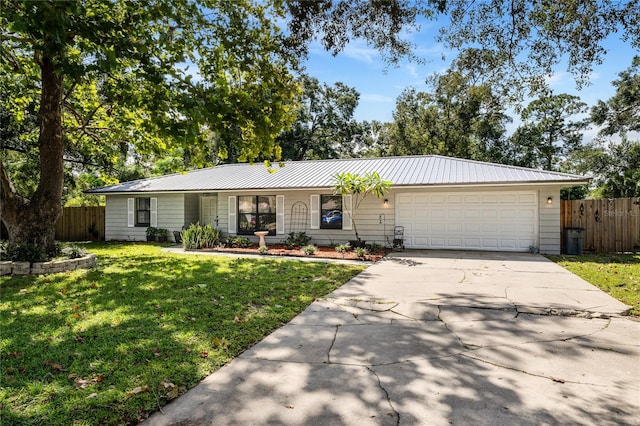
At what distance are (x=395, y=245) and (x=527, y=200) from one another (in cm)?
438

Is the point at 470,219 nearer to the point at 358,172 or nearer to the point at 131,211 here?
the point at 358,172

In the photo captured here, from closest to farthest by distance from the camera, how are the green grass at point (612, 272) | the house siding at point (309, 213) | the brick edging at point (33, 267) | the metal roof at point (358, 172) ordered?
the green grass at point (612, 272), the brick edging at point (33, 267), the house siding at point (309, 213), the metal roof at point (358, 172)

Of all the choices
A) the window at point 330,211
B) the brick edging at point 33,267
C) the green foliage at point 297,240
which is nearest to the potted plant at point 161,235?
the green foliage at point 297,240

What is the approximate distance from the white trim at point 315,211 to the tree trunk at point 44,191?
25.5 feet

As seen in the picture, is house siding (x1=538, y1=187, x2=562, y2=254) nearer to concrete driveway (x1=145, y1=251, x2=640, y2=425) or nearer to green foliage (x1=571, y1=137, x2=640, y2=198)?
concrete driveway (x1=145, y1=251, x2=640, y2=425)

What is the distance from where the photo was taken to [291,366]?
127 inches

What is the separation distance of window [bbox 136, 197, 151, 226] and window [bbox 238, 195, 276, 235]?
15.1 feet

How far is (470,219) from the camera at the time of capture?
1188 cm

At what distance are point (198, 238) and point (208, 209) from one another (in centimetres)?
335

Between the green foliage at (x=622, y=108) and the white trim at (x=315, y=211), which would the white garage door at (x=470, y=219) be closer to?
the white trim at (x=315, y=211)

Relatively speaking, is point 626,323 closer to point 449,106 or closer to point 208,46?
point 208,46

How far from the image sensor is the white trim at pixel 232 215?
14.5 m

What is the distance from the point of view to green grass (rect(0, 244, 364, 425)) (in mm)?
2584

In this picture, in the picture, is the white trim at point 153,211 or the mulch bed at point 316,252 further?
the white trim at point 153,211
